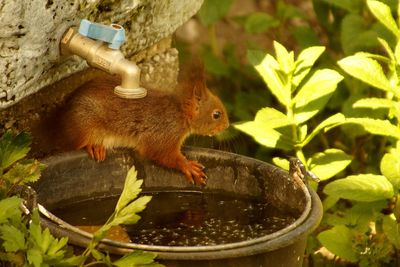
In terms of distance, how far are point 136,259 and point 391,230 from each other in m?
1.29

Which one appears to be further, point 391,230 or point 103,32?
point 391,230

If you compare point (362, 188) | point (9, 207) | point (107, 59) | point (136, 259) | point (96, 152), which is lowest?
point (362, 188)

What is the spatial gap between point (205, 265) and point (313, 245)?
119 cm

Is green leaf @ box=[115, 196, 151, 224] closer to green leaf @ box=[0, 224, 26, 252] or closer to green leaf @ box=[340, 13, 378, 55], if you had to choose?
green leaf @ box=[0, 224, 26, 252]

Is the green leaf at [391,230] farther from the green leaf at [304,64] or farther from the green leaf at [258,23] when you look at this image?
the green leaf at [258,23]

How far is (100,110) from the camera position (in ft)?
10.4

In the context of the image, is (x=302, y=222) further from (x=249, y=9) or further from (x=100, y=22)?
(x=249, y=9)

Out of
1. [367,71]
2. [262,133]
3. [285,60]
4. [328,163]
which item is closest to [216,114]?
[262,133]

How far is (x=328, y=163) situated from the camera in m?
3.44

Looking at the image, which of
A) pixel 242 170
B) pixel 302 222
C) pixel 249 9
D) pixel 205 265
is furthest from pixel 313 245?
pixel 249 9

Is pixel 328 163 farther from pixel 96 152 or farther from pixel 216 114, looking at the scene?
pixel 96 152

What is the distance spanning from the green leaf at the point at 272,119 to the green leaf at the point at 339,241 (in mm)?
403

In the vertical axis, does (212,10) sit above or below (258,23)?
above

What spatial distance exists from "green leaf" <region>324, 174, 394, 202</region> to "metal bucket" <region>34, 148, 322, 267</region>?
30 cm
